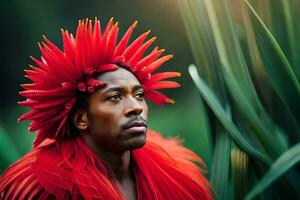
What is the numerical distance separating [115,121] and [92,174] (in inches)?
6.1

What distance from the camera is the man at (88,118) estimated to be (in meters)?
1.40

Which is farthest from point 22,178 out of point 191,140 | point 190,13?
point 190,13

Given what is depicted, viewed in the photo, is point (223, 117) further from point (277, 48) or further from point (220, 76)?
point (277, 48)

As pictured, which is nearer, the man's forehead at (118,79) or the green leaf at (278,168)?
the man's forehead at (118,79)

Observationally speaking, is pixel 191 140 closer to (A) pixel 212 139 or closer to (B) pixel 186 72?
(A) pixel 212 139

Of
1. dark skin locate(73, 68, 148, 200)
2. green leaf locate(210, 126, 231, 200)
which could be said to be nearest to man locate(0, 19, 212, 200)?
dark skin locate(73, 68, 148, 200)

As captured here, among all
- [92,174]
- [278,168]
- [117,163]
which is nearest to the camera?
[92,174]

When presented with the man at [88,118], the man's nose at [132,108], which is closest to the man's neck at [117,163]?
the man at [88,118]

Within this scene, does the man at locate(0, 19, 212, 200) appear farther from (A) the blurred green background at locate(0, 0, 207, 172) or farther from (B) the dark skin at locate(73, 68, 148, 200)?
(A) the blurred green background at locate(0, 0, 207, 172)

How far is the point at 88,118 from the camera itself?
1473 mm

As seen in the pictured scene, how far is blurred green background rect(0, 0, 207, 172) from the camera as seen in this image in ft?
5.52

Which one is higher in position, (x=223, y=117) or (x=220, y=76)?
(x=220, y=76)

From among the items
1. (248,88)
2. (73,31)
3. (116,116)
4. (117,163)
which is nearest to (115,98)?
(116,116)

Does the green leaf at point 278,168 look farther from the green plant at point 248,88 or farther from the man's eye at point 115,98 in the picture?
the man's eye at point 115,98
